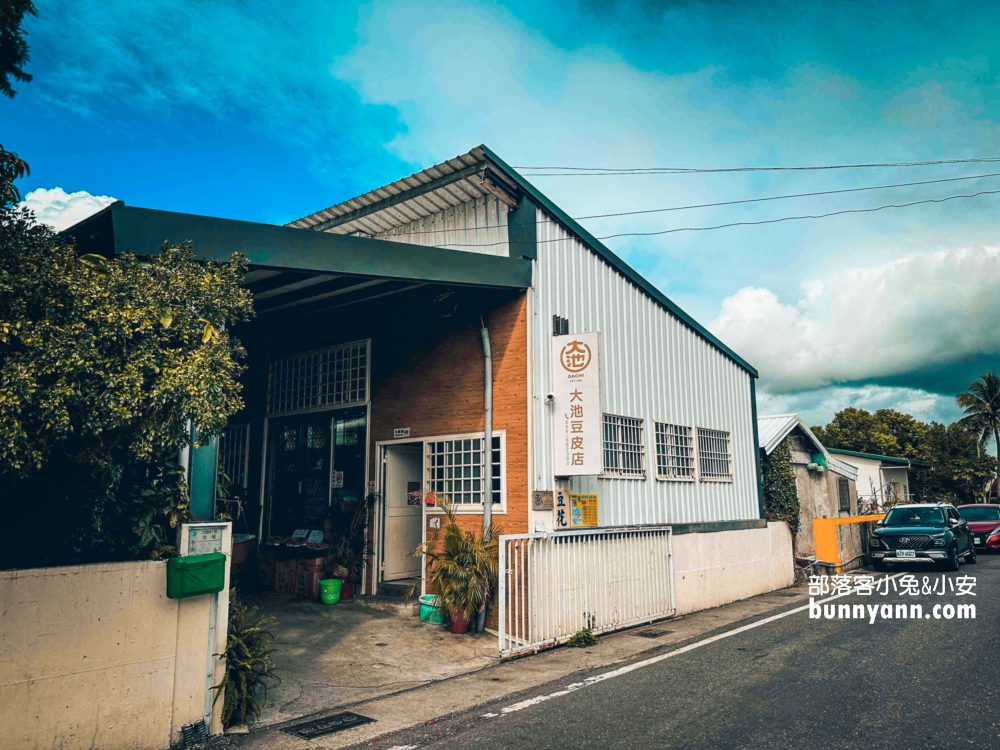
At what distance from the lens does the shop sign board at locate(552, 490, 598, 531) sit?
1015 centimetres

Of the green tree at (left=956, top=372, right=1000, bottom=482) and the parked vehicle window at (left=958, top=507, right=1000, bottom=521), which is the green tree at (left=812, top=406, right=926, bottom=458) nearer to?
the green tree at (left=956, top=372, right=1000, bottom=482)

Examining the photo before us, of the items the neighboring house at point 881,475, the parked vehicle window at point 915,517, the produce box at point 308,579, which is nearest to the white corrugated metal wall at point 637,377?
the produce box at point 308,579

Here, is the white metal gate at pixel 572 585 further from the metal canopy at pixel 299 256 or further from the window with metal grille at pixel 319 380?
the window with metal grille at pixel 319 380

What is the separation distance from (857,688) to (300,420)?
10342 millimetres

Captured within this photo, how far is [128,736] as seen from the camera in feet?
17.2

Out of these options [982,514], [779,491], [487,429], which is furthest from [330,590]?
[982,514]

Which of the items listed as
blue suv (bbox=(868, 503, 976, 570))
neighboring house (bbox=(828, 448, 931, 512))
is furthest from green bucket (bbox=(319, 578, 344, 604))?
neighboring house (bbox=(828, 448, 931, 512))

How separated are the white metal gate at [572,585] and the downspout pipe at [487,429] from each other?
1.13 meters

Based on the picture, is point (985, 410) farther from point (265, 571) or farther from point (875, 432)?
point (265, 571)

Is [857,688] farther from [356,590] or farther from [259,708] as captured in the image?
[356,590]

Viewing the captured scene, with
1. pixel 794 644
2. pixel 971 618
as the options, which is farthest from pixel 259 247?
pixel 971 618

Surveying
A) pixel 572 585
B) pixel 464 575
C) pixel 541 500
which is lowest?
pixel 572 585

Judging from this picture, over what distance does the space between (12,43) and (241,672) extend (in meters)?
5.40

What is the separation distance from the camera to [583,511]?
10609 mm
